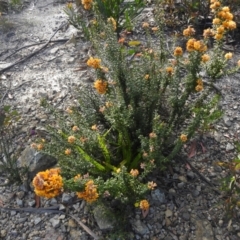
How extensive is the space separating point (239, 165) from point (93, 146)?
0.91m

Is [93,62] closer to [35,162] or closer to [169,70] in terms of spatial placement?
[169,70]

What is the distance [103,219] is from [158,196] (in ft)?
1.37

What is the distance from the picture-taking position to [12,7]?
4.70 metres

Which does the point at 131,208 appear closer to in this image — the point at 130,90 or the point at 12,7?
the point at 130,90

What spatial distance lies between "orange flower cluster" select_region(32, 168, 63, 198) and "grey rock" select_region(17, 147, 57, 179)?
0.88 m

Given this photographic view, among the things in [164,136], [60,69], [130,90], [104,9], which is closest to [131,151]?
[164,136]

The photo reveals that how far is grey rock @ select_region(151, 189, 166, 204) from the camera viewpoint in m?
2.41

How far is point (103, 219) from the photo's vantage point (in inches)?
89.0

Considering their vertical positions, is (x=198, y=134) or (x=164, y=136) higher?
(x=164, y=136)

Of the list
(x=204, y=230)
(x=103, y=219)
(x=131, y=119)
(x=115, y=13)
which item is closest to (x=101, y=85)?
(x=131, y=119)

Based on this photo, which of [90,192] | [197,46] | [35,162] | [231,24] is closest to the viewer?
[90,192]

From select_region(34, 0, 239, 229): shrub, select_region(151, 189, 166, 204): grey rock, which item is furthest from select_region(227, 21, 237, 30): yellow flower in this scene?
select_region(151, 189, 166, 204): grey rock

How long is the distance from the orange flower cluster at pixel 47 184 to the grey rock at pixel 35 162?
880mm

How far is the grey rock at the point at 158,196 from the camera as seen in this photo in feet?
7.92
